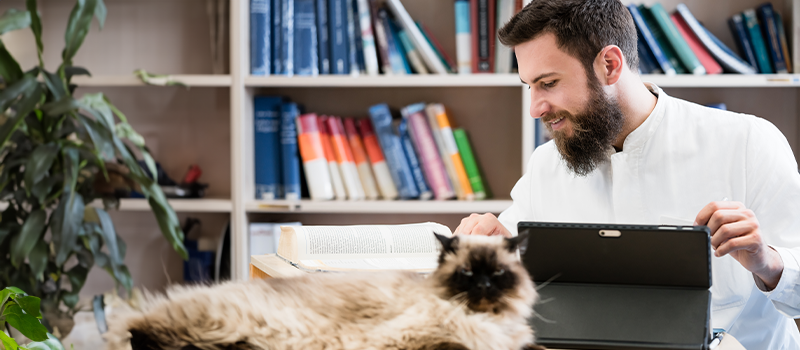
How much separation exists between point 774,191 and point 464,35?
3.33 ft

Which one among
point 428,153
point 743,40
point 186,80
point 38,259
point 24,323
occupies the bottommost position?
point 38,259

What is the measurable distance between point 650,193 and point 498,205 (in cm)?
70

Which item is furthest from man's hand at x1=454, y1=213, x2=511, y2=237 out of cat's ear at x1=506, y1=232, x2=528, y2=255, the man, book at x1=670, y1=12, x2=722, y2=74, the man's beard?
book at x1=670, y1=12, x2=722, y2=74

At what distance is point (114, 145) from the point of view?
1532mm

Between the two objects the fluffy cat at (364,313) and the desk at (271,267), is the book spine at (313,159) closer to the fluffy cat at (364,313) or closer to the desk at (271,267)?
the desk at (271,267)

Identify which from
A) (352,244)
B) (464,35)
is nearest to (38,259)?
(352,244)

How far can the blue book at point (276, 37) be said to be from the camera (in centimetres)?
175

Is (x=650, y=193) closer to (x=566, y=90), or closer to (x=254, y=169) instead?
(x=566, y=90)

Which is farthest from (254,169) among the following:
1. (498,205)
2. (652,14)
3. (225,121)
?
(652,14)

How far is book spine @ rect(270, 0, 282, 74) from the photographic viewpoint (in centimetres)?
175

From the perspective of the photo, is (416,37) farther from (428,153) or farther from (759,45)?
(759,45)

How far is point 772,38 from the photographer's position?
1.66 m

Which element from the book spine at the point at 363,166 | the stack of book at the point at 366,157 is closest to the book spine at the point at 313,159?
the stack of book at the point at 366,157

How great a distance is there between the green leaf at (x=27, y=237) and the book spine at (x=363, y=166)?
3.02 feet
